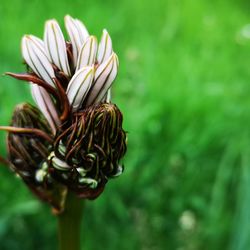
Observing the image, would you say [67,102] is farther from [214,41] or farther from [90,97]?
[214,41]

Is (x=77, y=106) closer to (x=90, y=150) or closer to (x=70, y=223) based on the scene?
(x=90, y=150)

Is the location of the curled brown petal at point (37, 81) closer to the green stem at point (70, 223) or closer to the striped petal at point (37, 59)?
the striped petal at point (37, 59)

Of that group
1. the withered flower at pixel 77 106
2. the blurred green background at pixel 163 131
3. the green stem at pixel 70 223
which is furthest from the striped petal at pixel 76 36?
the blurred green background at pixel 163 131

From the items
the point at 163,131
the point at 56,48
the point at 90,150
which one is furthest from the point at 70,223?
the point at 163,131

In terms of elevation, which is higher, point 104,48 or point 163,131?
point 104,48

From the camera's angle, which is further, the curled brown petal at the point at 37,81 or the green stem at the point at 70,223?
the green stem at the point at 70,223

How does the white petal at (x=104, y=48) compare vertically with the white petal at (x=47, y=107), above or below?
above

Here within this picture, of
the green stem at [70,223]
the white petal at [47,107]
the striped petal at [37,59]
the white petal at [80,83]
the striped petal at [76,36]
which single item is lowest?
the green stem at [70,223]
